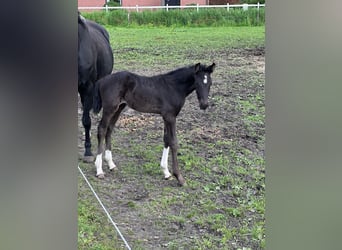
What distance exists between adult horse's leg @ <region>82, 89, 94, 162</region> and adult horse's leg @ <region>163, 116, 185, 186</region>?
0.29 meters

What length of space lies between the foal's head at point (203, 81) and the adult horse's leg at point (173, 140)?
160mm

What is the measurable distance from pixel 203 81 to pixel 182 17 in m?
0.26

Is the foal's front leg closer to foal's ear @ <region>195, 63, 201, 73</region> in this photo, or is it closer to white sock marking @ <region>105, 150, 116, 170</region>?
white sock marking @ <region>105, 150, 116, 170</region>

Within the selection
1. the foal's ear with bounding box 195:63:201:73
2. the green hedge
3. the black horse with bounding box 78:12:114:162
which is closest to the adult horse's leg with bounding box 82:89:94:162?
the black horse with bounding box 78:12:114:162

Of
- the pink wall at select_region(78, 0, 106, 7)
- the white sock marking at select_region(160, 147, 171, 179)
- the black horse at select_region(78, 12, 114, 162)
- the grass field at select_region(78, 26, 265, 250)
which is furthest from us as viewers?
the white sock marking at select_region(160, 147, 171, 179)

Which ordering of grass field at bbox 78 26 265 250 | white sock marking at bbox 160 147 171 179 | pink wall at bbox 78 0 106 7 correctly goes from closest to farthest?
pink wall at bbox 78 0 106 7
grass field at bbox 78 26 265 250
white sock marking at bbox 160 147 171 179

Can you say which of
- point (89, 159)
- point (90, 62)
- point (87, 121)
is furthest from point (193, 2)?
point (89, 159)

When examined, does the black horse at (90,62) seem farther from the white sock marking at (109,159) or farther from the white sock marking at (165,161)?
the white sock marking at (165,161)

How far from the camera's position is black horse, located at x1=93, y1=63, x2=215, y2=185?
1683mm

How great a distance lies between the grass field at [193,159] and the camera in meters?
1.52

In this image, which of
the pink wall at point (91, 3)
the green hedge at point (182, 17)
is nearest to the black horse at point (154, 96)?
the green hedge at point (182, 17)
